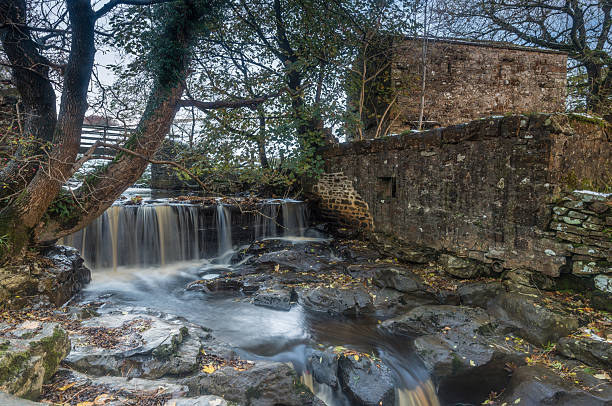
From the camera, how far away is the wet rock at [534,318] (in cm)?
371

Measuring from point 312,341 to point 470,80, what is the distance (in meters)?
10.1

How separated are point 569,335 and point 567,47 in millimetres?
11152

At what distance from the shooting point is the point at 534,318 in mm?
3924

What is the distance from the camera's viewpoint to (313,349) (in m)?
3.90

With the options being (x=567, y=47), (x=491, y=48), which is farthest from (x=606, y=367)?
(x=567, y=47)

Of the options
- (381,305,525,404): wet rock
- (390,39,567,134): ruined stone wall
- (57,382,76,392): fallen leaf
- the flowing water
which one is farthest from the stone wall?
(57,382,76,392): fallen leaf

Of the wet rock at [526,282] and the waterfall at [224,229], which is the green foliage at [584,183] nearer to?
the wet rock at [526,282]

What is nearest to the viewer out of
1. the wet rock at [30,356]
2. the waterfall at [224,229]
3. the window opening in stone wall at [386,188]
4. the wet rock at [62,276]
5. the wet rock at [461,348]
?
the wet rock at [30,356]

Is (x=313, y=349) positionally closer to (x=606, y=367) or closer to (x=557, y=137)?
(x=606, y=367)

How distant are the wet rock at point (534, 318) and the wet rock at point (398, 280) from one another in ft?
3.78

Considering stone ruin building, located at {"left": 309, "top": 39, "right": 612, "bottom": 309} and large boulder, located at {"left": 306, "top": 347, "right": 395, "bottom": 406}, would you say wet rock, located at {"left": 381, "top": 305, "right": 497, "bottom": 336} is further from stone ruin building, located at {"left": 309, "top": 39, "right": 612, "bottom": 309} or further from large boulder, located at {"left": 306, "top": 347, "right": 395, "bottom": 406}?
stone ruin building, located at {"left": 309, "top": 39, "right": 612, "bottom": 309}

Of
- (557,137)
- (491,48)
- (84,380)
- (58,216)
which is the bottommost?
(84,380)

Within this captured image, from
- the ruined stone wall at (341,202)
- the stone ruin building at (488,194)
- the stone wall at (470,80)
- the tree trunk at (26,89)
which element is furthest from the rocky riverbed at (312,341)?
the stone wall at (470,80)

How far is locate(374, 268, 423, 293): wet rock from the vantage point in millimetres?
5242
